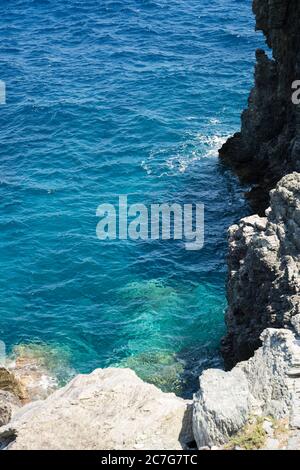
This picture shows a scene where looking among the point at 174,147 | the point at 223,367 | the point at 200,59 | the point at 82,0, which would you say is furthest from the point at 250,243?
the point at 82,0

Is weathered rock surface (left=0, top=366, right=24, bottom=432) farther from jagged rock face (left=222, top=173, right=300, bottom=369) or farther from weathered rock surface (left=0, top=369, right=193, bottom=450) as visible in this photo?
jagged rock face (left=222, top=173, right=300, bottom=369)

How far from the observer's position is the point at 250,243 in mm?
28781

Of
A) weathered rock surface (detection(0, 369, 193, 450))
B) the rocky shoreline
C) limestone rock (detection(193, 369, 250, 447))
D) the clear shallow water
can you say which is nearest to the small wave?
the clear shallow water

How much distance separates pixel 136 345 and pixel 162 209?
13809 mm

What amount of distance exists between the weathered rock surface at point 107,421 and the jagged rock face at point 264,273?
5.72m

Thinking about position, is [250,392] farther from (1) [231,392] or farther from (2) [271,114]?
(2) [271,114]

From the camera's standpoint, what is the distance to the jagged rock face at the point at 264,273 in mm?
25859

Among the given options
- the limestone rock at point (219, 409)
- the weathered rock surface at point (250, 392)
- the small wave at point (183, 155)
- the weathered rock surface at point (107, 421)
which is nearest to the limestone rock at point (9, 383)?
the weathered rock surface at point (107, 421)

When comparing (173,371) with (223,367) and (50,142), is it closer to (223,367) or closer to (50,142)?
(223,367)

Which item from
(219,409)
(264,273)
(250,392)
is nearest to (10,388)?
(264,273)

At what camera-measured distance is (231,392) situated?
19.9m

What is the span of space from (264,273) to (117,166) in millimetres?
27234

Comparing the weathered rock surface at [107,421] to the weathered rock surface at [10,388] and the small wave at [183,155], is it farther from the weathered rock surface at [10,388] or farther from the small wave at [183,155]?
the small wave at [183,155]
